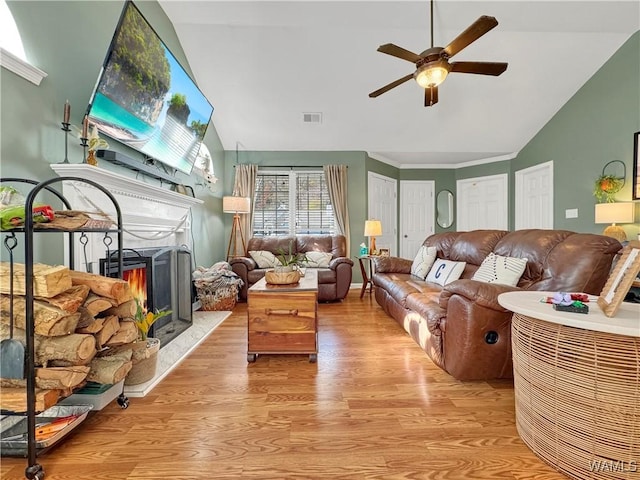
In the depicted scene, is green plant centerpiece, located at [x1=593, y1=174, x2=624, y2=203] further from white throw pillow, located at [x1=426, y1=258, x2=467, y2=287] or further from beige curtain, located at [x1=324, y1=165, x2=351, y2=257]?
beige curtain, located at [x1=324, y1=165, x2=351, y2=257]

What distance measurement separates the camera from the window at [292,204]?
17.9 feet

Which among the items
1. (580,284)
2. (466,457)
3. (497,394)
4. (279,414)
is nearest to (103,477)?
(279,414)

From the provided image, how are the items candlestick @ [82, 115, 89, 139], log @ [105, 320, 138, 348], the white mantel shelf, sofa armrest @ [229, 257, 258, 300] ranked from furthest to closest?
sofa armrest @ [229, 257, 258, 300] < candlestick @ [82, 115, 89, 139] < the white mantel shelf < log @ [105, 320, 138, 348]

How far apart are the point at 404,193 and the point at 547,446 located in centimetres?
543

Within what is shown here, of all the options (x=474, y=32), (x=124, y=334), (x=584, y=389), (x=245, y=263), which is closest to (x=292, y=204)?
(x=245, y=263)

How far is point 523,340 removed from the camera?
4.43 ft

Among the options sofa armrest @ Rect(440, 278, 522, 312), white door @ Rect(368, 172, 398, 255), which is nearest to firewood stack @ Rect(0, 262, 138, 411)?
sofa armrest @ Rect(440, 278, 522, 312)

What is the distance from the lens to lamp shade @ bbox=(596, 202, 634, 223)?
330 centimetres

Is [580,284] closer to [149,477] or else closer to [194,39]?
[149,477]

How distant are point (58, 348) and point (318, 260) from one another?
3475 millimetres

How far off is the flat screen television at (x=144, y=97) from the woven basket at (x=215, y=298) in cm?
150

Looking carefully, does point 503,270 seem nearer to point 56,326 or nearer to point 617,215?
point 617,215

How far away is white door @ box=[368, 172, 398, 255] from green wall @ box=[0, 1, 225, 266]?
13.7ft

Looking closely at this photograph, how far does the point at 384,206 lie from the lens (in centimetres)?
593
